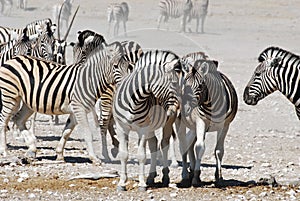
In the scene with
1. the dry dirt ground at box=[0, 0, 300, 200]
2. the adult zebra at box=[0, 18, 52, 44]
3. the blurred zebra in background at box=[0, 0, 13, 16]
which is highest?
the blurred zebra in background at box=[0, 0, 13, 16]

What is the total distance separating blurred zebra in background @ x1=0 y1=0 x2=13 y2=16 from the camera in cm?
3294

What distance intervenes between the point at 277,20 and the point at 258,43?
4.87 metres

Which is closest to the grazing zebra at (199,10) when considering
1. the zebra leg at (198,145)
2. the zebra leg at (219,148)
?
the zebra leg at (219,148)

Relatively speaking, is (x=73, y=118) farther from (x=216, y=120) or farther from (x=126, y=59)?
(x=216, y=120)

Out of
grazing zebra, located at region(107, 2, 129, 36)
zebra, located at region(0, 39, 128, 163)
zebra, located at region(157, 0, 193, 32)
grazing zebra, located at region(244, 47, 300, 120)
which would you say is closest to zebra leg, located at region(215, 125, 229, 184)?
grazing zebra, located at region(244, 47, 300, 120)

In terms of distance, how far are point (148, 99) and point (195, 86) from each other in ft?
1.52

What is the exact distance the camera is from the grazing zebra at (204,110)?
798 cm

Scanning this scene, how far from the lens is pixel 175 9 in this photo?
3272 cm

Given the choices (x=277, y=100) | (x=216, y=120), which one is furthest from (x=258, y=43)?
(x=216, y=120)

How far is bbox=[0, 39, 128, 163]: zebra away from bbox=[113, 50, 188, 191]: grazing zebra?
1.63 m

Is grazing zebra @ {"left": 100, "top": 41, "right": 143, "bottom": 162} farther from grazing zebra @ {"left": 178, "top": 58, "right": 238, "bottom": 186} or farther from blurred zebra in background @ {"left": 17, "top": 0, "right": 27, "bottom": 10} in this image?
blurred zebra in background @ {"left": 17, "top": 0, "right": 27, "bottom": 10}

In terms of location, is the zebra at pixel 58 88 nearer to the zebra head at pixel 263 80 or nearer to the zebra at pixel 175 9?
the zebra head at pixel 263 80

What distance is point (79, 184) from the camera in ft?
27.5

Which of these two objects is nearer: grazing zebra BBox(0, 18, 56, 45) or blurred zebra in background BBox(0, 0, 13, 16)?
grazing zebra BBox(0, 18, 56, 45)
